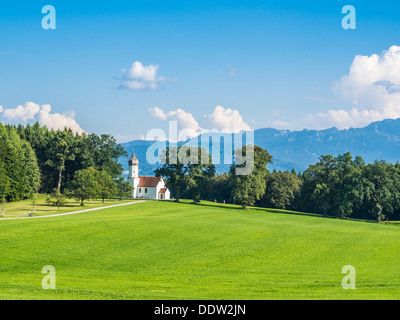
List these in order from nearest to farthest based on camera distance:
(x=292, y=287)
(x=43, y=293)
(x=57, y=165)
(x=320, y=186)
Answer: (x=43, y=293)
(x=292, y=287)
(x=320, y=186)
(x=57, y=165)

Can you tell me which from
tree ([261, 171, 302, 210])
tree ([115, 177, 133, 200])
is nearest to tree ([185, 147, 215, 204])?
tree ([115, 177, 133, 200])

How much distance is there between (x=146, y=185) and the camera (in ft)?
351

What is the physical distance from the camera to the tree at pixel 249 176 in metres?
82.9

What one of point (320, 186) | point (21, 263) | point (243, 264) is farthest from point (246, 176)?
point (21, 263)

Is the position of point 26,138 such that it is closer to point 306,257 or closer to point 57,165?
point 57,165

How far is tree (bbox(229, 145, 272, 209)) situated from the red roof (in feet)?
92.2

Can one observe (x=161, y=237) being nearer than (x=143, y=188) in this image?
Yes

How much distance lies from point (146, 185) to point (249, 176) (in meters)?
34.1

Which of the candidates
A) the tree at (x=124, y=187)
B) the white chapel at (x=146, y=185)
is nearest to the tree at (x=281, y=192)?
the white chapel at (x=146, y=185)

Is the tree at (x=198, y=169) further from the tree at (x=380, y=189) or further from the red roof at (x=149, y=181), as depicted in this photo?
the tree at (x=380, y=189)

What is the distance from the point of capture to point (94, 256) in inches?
1190

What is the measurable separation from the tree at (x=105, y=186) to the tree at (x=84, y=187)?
208 cm
